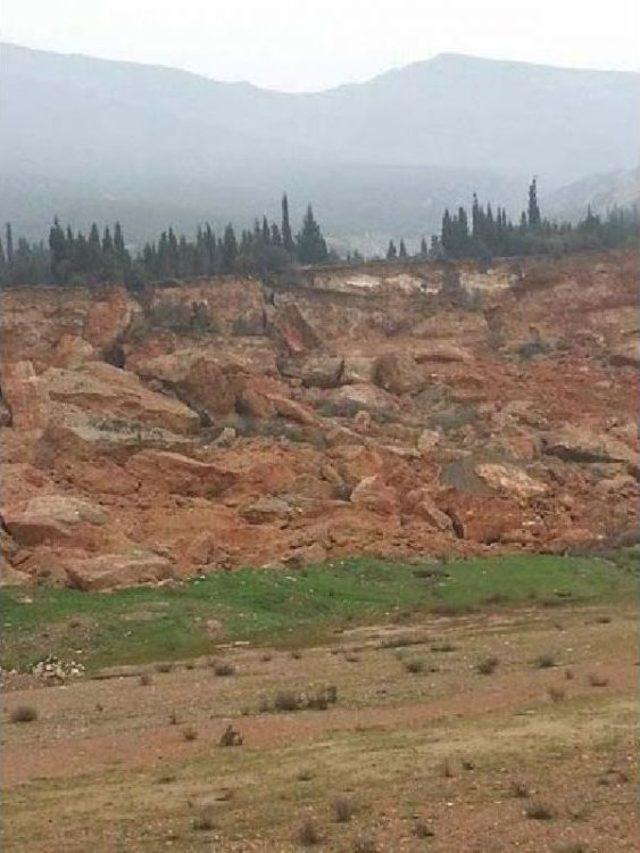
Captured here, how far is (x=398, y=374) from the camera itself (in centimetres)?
3706

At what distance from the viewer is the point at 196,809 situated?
10.6 metres

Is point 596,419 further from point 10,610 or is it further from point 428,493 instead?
point 10,610

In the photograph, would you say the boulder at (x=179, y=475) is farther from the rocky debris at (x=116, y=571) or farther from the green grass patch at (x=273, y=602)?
the green grass patch at (x=273, y=602)

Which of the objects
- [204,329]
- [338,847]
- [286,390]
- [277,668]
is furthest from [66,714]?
[204,329]

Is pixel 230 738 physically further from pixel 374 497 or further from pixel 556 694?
pixel 374 497

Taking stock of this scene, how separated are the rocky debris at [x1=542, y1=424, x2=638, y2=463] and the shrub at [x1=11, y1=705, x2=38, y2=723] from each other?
65.9ft

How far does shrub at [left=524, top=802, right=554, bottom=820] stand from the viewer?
32.0ft

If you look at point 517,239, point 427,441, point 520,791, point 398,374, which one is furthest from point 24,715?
point 517,239

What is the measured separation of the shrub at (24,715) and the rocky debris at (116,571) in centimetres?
737

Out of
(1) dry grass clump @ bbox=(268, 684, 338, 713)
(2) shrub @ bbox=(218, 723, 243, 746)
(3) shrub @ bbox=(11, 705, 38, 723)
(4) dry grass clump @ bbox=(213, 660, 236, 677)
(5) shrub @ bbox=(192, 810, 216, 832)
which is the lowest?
(4) dry grass clump @ bbox=(213, 660, 236, 677)

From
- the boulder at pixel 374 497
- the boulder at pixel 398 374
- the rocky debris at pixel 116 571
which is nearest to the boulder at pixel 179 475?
the boulder at pixel 374 497

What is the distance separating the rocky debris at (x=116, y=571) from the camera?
2347cm

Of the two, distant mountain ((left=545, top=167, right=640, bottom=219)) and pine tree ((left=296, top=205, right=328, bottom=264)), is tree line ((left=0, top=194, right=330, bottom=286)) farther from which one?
distant mountain ((left=545, top=167, right=640, bottom=219))

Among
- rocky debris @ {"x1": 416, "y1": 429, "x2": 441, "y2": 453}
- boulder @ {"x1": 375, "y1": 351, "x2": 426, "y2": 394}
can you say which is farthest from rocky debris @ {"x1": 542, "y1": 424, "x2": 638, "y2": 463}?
boulder @ {"x1": 375, "y1": 351, "x2": 426, "y2": 394}
